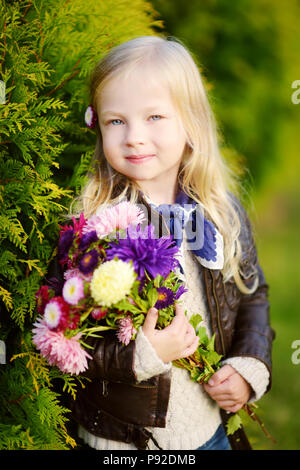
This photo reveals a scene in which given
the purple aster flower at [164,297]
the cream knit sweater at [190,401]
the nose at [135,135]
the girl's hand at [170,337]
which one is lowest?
the cream knit sweater at [190,401]

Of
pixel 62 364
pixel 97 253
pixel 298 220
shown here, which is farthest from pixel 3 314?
pixel 298 220

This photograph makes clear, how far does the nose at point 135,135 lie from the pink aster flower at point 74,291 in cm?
62

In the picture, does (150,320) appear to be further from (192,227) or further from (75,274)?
(192,227)

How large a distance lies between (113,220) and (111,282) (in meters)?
0.27

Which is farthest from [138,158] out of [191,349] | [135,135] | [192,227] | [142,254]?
[191,349]

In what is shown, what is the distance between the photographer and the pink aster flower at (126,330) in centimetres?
175

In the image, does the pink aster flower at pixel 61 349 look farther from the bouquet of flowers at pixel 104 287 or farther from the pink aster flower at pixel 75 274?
the pink aster flower at pixel 75 274

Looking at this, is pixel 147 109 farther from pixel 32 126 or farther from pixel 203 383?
pixel 203 383

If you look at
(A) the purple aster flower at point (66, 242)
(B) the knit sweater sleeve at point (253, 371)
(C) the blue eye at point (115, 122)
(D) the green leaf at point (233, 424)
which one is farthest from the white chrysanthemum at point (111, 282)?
(D) the green leaf at point (233, 424)

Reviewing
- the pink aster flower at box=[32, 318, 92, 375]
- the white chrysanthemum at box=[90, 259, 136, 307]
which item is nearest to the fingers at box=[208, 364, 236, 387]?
the pink aster flower at box=[32, 318, 92, 375]

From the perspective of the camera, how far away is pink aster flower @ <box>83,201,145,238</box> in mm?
1711

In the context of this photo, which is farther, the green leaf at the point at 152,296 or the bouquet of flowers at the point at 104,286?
the green leaf at the point at 152,296

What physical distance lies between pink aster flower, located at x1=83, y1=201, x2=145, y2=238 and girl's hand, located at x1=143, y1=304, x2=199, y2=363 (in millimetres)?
315

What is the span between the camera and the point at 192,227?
2145mm
